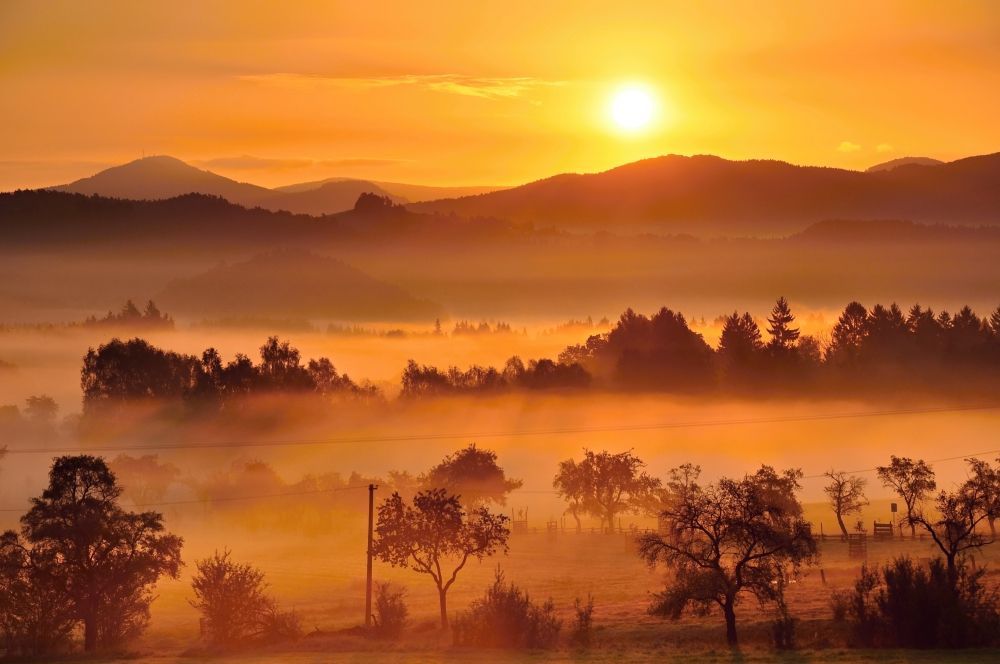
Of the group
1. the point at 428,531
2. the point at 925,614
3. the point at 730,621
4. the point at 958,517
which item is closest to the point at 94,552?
the point at 428,531

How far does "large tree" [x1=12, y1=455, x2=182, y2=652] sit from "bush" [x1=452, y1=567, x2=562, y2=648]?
20.7m

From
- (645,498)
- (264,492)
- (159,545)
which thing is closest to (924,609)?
(159,545)

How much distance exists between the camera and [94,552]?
89.2m

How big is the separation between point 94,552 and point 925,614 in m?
52.1

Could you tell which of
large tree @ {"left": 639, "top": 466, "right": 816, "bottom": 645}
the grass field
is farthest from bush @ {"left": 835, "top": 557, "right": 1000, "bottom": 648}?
large tree @ {"left": 639, "top": 466, "right": 816, "bottom": 645}

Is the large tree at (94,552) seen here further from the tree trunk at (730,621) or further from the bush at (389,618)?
the tree trunk at (730,621)

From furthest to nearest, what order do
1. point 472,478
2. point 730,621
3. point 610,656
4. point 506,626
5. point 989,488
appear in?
point 472,478, point 989,488, point 506,626, point 730,621, point 610,656

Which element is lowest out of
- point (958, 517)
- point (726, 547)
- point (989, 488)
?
point (726, 547)

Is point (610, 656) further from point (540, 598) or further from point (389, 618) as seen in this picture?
point (540, 598)

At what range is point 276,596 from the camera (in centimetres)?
10706

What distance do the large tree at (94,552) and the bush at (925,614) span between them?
143ft

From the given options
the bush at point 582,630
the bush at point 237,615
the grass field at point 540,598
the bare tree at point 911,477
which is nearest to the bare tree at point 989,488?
the grass field at point 540,598

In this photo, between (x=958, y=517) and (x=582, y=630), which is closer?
(x=582, y=630)

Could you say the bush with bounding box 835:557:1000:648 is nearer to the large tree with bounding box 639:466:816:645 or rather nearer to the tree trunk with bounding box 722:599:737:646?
the large tree with bounding box 639:466:816:645
